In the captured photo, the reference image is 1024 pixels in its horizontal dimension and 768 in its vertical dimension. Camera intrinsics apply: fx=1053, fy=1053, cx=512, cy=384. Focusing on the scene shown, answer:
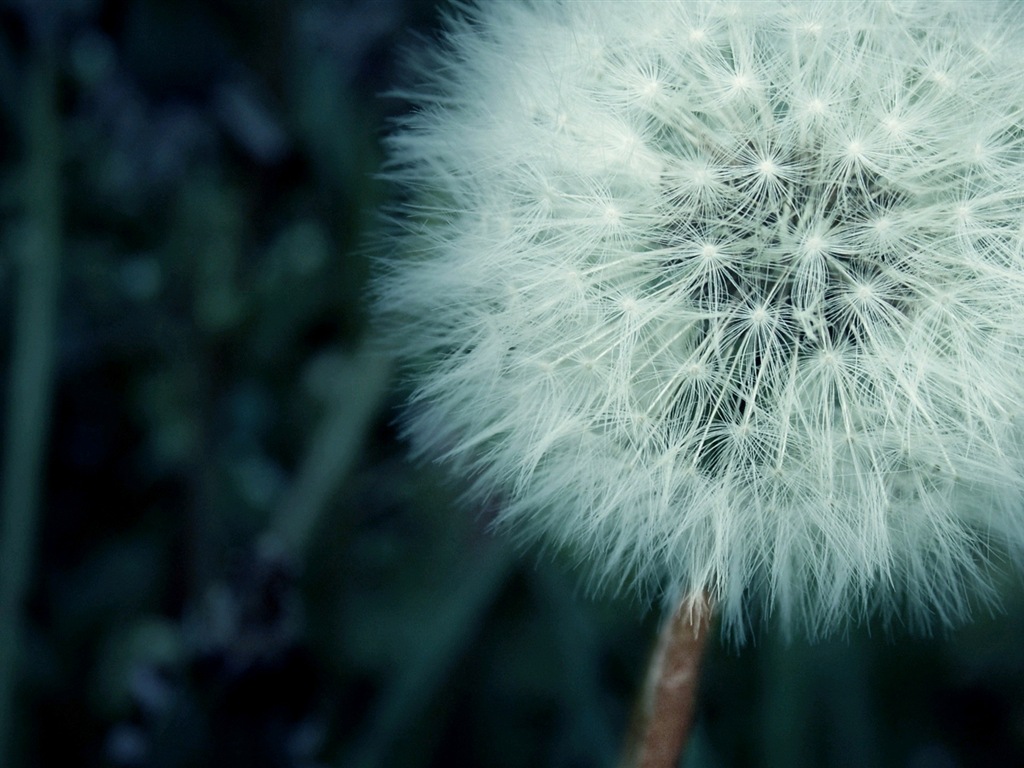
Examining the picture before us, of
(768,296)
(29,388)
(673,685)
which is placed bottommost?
(673,685)

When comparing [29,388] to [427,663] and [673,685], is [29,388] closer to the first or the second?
[427,663]

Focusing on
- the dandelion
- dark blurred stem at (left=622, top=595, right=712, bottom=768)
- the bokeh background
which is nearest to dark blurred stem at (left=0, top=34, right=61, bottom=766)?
the bokeh background

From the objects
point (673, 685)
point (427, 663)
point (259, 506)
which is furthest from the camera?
point (259, 506)

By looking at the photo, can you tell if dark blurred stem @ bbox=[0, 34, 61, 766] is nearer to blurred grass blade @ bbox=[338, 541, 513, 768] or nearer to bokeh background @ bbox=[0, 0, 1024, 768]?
bokeh background @ bbox=[0, 0, 1024, 768]

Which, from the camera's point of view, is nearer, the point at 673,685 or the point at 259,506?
the point at 673,685

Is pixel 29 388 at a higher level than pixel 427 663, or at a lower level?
higher

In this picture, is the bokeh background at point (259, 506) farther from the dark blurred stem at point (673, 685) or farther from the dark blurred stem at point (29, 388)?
the dark blurred stem at point (673, 685)

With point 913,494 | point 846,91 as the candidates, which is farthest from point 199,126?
point 913,494

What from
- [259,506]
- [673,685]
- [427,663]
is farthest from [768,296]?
[259,506]

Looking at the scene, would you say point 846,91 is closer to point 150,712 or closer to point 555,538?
point 555,538
